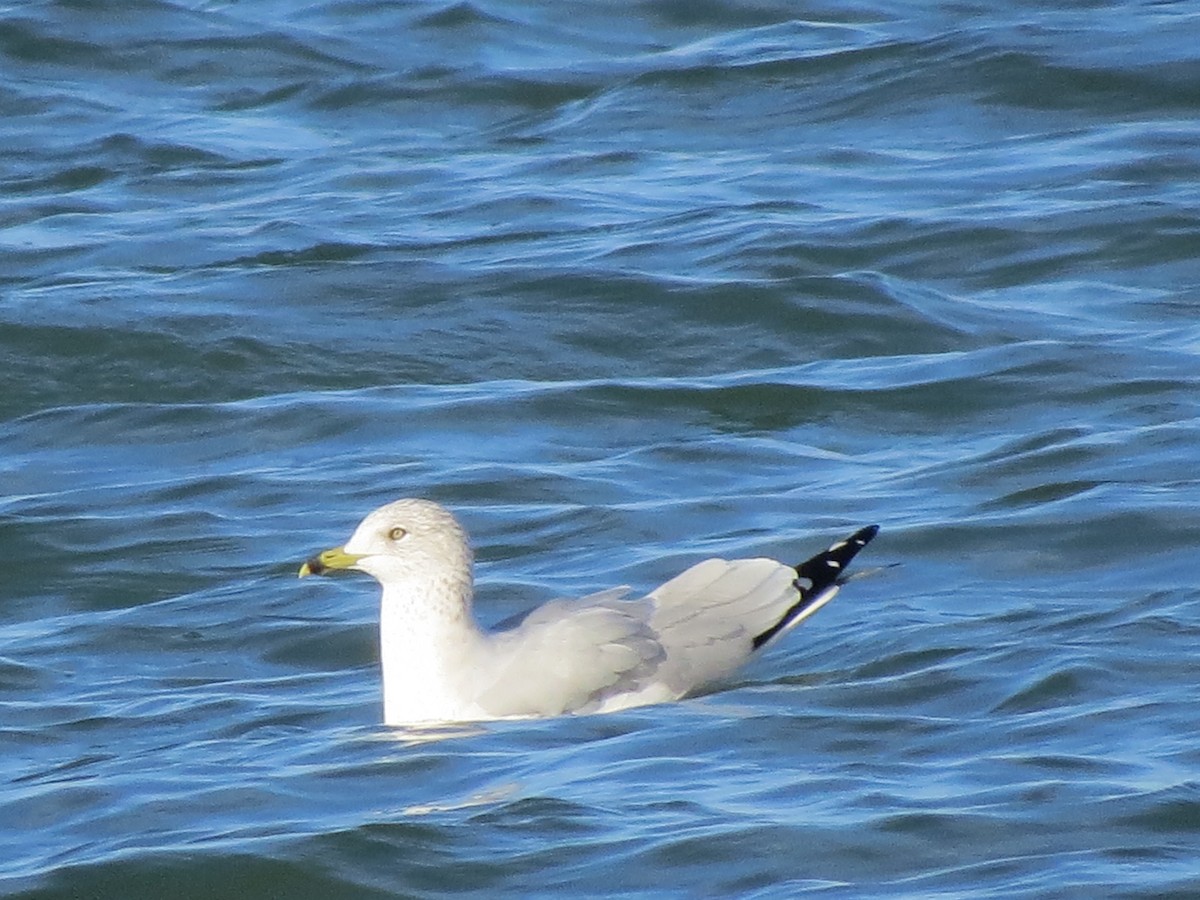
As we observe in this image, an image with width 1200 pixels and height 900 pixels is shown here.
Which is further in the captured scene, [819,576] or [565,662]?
[819,576]

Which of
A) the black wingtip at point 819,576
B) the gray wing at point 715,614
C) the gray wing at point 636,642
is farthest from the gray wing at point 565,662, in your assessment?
the black wingtip at point 819,576

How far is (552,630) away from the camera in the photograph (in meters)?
7.86

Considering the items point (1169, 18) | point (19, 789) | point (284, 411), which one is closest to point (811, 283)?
point (284, 411)

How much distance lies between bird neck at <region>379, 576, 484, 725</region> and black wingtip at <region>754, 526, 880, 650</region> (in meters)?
0.89

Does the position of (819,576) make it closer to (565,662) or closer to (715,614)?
(715,614)

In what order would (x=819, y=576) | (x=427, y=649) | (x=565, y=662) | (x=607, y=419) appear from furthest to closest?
1. (x=607, y=419)
2. (x=819, y=576)
3. (x=427, y=649)
4. (x=565, y=662)

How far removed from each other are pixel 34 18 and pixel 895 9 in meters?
5.62

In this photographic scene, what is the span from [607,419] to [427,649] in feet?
11.9

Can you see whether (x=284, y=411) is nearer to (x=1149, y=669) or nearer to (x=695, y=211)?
(x=695, y=211)

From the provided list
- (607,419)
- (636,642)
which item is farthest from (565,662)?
(607,419)

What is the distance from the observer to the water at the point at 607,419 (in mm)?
6656

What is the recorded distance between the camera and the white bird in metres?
7.82

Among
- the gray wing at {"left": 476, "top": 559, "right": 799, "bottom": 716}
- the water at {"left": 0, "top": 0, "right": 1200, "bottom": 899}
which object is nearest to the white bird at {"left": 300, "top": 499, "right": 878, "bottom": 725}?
the gray wing at {"left": 476, "top": 559, "right": 799, "bottom": 716}

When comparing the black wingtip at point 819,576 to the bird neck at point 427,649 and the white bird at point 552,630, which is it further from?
the bird neck at point 427,649
